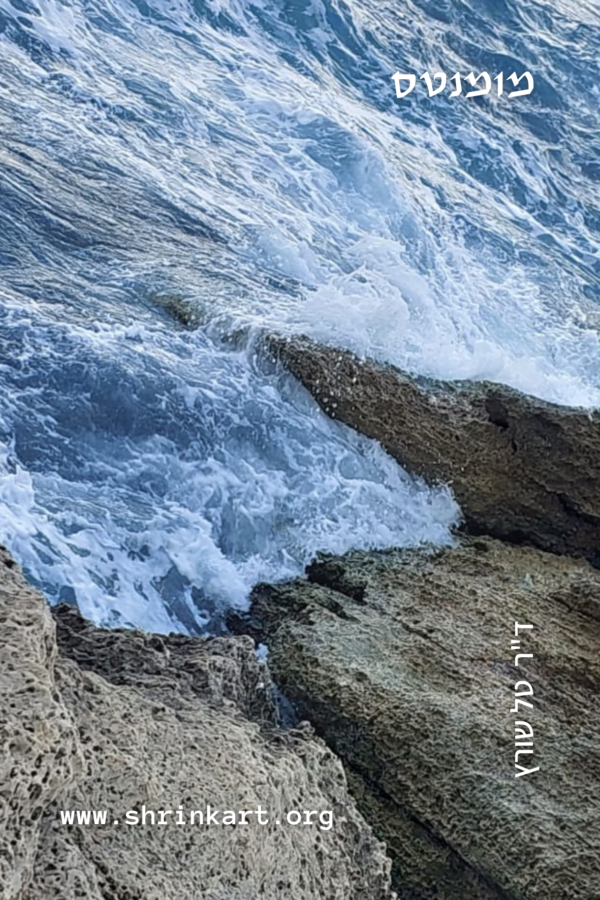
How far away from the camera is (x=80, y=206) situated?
27.9ft

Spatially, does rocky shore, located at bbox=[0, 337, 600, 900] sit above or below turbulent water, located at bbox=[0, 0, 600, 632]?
above

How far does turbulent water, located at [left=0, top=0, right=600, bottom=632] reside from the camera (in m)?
5.45

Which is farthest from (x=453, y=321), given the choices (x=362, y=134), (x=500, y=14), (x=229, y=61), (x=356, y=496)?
(x=500, y=14)

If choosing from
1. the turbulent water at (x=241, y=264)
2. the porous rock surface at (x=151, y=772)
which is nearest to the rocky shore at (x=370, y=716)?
the porous rock surface at (x=151, y=772)

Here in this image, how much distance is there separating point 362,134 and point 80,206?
5.81m

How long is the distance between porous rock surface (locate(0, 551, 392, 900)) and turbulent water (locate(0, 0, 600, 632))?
152 cm

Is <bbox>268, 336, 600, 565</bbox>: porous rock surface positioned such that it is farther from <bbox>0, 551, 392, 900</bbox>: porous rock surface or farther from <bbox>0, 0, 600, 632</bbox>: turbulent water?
<bbox>0, 551, 392, 900</bbox>: porous rock surface

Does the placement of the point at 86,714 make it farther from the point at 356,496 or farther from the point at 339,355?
the point at 339,355

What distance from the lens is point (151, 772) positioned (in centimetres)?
267

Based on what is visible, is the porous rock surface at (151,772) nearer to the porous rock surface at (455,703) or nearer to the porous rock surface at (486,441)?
the porous rock surface at (455,703)

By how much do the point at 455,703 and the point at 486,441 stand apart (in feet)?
8.13

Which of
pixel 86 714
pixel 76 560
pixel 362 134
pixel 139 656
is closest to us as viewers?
pixel 86 714

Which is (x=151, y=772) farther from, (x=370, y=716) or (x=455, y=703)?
(x=455, y=703)

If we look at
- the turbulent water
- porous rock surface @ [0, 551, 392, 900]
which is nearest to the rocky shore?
porous rock surface @ [0, 551, 392, 900]
